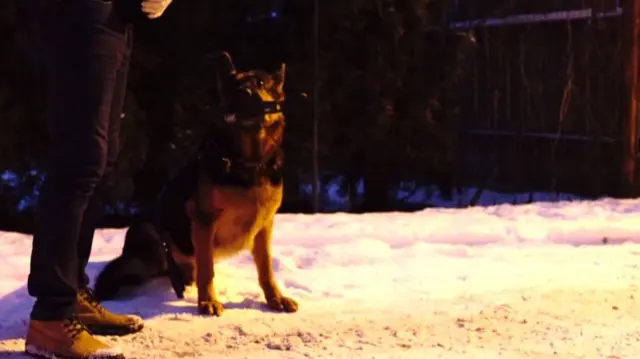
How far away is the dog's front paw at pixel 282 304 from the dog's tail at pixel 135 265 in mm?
569

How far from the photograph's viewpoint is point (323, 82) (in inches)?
248

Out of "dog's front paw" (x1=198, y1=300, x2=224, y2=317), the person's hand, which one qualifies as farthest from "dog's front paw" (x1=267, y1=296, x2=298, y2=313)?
the person's hand

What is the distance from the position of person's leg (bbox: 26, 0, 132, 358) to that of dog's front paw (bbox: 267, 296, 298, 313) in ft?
2.97

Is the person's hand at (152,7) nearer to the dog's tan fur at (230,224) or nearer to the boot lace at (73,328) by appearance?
the dog's tan fur at (230,224)

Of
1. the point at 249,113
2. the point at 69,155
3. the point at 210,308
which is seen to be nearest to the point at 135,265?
the point at 210,308

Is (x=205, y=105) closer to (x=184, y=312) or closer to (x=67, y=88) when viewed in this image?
(x=184, y=312)

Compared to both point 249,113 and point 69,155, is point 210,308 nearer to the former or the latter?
point 249,113

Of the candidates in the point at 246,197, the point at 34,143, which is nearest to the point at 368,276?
the point at 246,197

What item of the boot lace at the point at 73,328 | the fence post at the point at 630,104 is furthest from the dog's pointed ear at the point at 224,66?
the fence post at the point at 630,104

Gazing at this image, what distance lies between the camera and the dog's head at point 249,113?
328 centimetres

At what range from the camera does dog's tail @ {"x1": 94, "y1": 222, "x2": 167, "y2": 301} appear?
11.5 ft

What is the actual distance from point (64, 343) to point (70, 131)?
70cm

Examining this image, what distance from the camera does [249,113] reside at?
10.8 ft

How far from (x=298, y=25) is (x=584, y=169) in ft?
9.95
